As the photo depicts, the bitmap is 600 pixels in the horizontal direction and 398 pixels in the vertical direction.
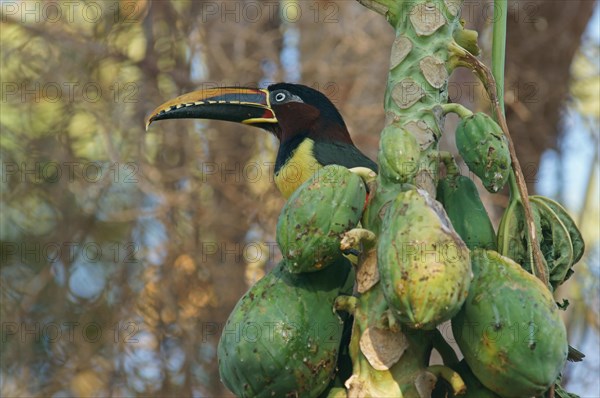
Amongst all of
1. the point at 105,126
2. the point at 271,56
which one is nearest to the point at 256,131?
the point at 271,56

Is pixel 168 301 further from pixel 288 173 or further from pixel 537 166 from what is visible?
pixel 537 166

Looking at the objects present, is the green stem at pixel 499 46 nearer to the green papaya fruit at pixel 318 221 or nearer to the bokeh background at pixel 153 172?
the green papaya fruit at pixel 318 221

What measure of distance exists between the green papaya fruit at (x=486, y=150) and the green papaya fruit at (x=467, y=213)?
5 cm

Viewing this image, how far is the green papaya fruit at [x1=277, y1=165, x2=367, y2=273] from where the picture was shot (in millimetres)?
1444

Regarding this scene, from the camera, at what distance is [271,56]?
491cm

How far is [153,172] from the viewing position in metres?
4.79

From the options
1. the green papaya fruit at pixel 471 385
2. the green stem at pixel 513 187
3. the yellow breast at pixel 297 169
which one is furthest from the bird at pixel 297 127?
the green papaya fruit at pixel 471 385

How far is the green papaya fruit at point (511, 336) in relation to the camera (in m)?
1.35

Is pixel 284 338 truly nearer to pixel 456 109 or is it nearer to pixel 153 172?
pixel 456 109

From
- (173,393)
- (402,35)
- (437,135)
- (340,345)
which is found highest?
(402,35)

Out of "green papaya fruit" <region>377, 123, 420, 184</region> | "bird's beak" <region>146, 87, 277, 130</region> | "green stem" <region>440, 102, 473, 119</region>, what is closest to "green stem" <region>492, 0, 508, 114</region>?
"green stem" <region>440, 102, 473, 119</region>

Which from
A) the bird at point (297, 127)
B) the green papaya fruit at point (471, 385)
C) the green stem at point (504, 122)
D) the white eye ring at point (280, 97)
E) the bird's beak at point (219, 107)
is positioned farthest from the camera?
the white eye ring at point (280, 97)

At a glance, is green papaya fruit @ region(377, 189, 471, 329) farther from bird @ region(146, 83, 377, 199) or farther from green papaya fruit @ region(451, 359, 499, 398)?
bird @ region(146, 83, 377, 199)

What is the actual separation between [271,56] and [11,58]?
4.81ft
